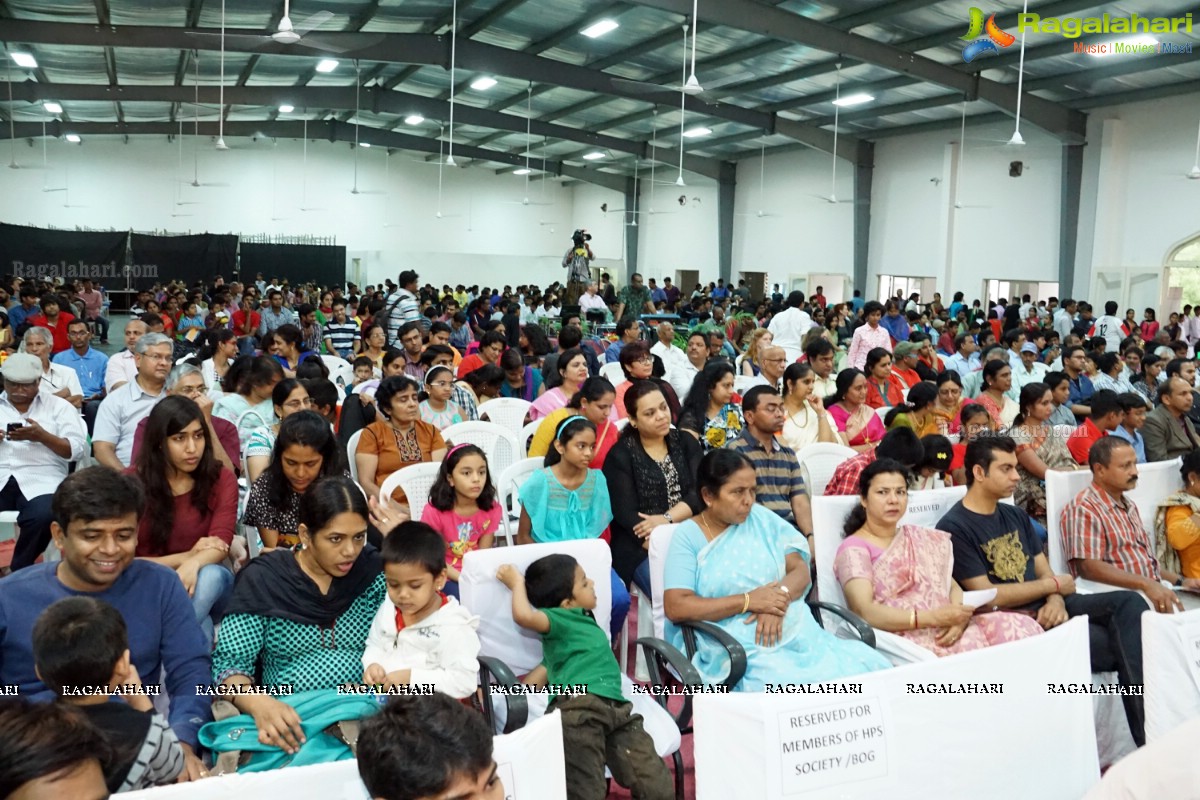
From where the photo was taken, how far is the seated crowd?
6.19ft

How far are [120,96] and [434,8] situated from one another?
5.87 meters

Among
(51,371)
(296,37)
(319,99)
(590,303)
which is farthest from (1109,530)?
(319,99)

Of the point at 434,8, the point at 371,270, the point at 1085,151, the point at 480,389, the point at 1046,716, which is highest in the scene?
the point at 434,8

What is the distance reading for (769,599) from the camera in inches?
103

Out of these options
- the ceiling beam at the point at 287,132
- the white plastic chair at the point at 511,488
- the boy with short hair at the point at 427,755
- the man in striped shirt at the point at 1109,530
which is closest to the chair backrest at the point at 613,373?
the white plastic chair at the point at 511,488

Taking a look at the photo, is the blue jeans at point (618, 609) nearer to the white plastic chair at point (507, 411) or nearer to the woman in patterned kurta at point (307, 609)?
the woman in patterned kurta at point (307, 609)

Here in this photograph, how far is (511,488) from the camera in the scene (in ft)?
13.0

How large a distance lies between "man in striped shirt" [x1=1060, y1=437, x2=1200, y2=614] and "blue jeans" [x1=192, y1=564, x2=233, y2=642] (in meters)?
2.79

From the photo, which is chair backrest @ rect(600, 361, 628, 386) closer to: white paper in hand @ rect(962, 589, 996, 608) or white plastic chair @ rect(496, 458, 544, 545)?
white plastic chair @ rect(496, 458, 544, 545)

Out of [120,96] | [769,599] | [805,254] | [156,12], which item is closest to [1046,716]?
[769,599]

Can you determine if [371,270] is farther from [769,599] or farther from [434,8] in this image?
[769,599]

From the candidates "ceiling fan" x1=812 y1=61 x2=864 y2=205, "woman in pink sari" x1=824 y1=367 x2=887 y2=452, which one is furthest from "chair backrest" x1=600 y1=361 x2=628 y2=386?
"ceiling fan" x1=812 y1=61 x2=864 y2=205

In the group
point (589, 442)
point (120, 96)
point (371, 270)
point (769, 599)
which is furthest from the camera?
point (371, 270)

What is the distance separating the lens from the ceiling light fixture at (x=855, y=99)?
530 inches
